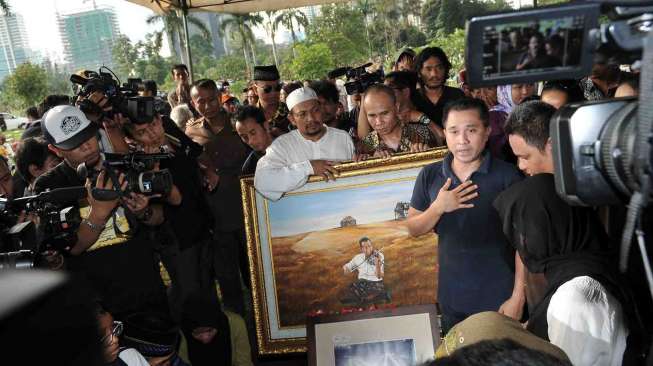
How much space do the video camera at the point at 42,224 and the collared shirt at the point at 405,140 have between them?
5.73 ft

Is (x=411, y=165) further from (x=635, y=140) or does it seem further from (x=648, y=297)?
(x=635, y=140)

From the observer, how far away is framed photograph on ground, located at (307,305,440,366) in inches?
105

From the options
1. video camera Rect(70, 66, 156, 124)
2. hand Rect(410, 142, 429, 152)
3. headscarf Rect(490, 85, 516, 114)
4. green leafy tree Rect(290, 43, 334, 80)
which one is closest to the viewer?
hand Rect(410, 142, 429, 152)

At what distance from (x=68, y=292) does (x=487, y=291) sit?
2637mm

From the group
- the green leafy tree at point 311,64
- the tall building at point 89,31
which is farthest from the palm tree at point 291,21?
the tall building at point 89,31

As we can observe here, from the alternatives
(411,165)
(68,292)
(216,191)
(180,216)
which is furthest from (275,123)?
(68,292)

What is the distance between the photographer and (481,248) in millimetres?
3000

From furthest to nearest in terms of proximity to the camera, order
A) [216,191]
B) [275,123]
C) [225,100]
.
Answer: [225,100], [275,123], [216,191]

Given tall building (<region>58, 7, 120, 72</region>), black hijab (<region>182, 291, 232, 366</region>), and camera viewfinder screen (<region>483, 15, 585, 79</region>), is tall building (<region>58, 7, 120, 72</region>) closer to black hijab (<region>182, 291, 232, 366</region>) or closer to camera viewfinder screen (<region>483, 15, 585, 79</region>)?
black hijab (<region>182, 291, 232, 366</region>)

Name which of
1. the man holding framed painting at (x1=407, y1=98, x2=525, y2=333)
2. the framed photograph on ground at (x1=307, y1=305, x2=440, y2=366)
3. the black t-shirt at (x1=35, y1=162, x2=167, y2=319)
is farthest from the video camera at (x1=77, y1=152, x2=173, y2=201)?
the man holding framed painting at (x1=407, y1=98, x2=525, y2=333)

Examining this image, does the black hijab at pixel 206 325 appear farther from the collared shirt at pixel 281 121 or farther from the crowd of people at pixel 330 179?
the collared shirt at pixel 281 121

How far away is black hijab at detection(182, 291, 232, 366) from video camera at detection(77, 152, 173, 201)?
90cm

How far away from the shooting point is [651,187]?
49.6 inches

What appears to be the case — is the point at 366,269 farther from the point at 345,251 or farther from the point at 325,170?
the point at 325,170
